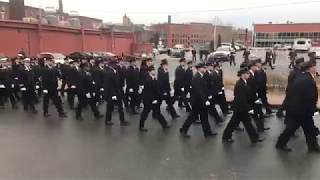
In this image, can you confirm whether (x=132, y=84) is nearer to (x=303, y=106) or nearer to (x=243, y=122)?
(x=243, y=122)

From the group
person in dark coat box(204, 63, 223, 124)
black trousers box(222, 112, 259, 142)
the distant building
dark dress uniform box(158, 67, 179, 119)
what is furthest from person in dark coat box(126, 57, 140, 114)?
the distant building

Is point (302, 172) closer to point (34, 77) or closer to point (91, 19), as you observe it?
point (34, 77)

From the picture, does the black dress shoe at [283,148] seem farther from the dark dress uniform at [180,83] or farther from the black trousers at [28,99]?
the black trousers at [28,99]

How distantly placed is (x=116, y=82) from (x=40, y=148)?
289 cm

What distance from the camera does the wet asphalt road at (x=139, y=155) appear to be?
7.38 metres

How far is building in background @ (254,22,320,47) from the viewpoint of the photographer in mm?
89312

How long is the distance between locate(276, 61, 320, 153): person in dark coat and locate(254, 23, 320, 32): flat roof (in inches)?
3336

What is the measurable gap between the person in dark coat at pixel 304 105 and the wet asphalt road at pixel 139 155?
0.37 meters

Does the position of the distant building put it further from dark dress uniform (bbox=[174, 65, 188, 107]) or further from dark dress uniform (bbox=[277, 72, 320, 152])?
dark dress uniform (bbox=[277, 72, 320, 152])

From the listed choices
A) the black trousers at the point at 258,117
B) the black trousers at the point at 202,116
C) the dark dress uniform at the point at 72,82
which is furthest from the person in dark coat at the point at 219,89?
the dark dress uniform at the point at 72,82

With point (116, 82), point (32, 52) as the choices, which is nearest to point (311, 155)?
point (116, 82)

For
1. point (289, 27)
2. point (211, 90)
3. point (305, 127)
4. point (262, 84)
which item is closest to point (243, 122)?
point (305, 127)

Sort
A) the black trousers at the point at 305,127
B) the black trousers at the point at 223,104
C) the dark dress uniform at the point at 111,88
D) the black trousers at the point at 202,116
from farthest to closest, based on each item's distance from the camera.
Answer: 1. the black trousers at the point at 223,104
2. the dark dress uniform at the point at 111,88
3. the black trousers at the point at 202,116
4. the black trousers at the point at 305,127

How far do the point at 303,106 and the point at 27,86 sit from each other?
8.71 metres
